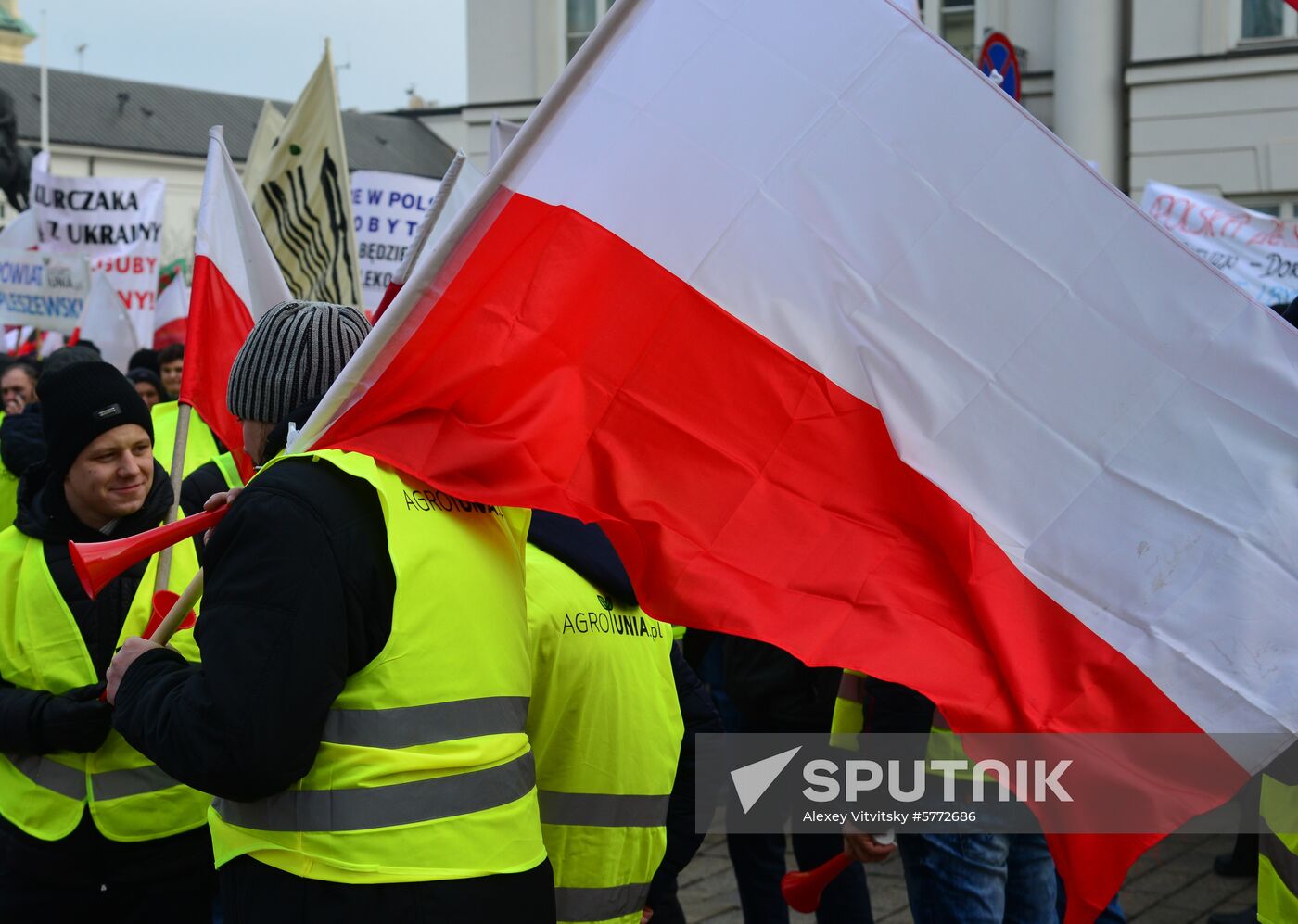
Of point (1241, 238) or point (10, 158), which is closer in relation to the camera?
point (1241, 238)

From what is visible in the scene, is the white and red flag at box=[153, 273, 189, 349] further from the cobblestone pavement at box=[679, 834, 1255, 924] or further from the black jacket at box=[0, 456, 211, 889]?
the black jacket at box=[0, 456, 211, 889]

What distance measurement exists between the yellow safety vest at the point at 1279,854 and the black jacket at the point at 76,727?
2323 mm

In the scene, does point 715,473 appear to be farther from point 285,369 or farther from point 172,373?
point 172,373

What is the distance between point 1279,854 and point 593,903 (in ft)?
4.43

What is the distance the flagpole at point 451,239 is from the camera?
7.94 feet

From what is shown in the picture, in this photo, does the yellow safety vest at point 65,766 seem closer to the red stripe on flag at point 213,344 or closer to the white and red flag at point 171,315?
the red stripe on flag at point 213,344

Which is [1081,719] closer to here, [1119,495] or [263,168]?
[1119,495]

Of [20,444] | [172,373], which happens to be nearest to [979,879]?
[20,444]

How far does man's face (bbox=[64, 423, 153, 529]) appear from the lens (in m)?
3.57

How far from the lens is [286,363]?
8.50 feet

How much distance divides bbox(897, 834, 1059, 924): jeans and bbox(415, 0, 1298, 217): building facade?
14.4 meters

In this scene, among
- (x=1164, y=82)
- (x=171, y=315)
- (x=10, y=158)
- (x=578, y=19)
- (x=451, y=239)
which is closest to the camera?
(x=451, y=239)

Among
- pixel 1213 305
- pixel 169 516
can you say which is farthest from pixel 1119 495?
pixel 169 516

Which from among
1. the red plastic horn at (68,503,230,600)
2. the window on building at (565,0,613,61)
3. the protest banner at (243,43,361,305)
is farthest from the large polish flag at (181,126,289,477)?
the window on building at (565,0,613,61)
